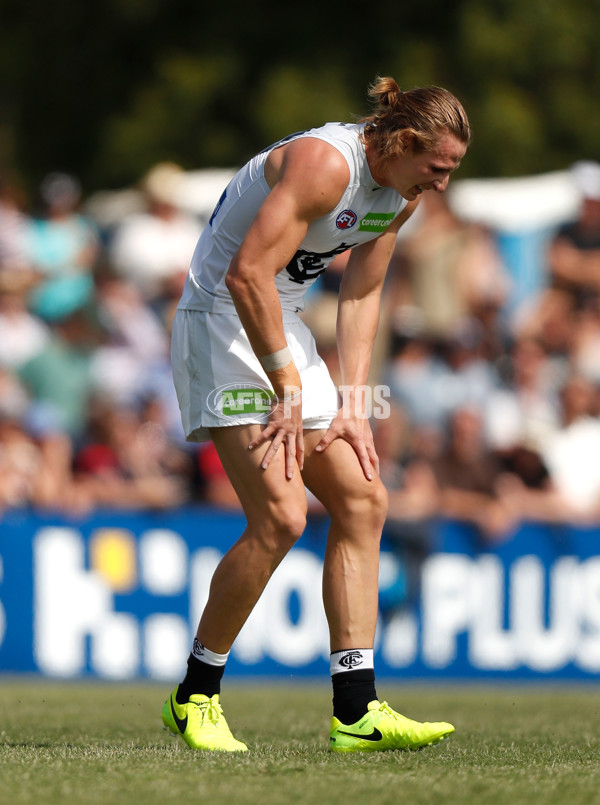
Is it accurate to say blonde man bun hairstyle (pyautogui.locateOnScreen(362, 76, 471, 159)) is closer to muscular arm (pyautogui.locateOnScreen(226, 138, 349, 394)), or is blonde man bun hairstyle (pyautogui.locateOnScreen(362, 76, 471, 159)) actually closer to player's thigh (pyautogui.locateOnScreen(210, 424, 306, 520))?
muscular arm (pyautogui.locateOnScreen(226, 138, 349, 394))

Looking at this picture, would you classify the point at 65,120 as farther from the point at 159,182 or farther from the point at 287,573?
the point at 287,573

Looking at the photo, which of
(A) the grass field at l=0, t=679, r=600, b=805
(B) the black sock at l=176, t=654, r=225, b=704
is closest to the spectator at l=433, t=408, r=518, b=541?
(A) the grass field at l=0, t=679, r=600, b=805

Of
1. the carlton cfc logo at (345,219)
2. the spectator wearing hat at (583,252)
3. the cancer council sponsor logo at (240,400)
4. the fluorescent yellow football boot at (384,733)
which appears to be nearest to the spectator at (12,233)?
the spectator wearing hat at (583,252)

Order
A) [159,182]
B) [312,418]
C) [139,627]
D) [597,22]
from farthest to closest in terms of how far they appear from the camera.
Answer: [597,22] < [159,182] < [139,627] < [312,418]

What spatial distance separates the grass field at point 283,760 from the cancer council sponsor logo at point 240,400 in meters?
1.11

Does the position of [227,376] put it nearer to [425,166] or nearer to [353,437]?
[353,437]

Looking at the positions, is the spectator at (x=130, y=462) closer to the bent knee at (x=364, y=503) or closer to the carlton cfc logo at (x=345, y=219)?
the bent knee at (x=364, y=503)

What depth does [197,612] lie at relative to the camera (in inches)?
365

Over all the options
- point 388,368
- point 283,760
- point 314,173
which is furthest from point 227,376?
point 388,368

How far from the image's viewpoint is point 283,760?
4.33 m

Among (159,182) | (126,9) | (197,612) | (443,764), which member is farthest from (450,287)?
(126,9)

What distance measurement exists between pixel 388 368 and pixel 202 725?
6.21 meters

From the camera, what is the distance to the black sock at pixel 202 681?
15.4 feet

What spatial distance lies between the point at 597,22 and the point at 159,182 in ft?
25.4
